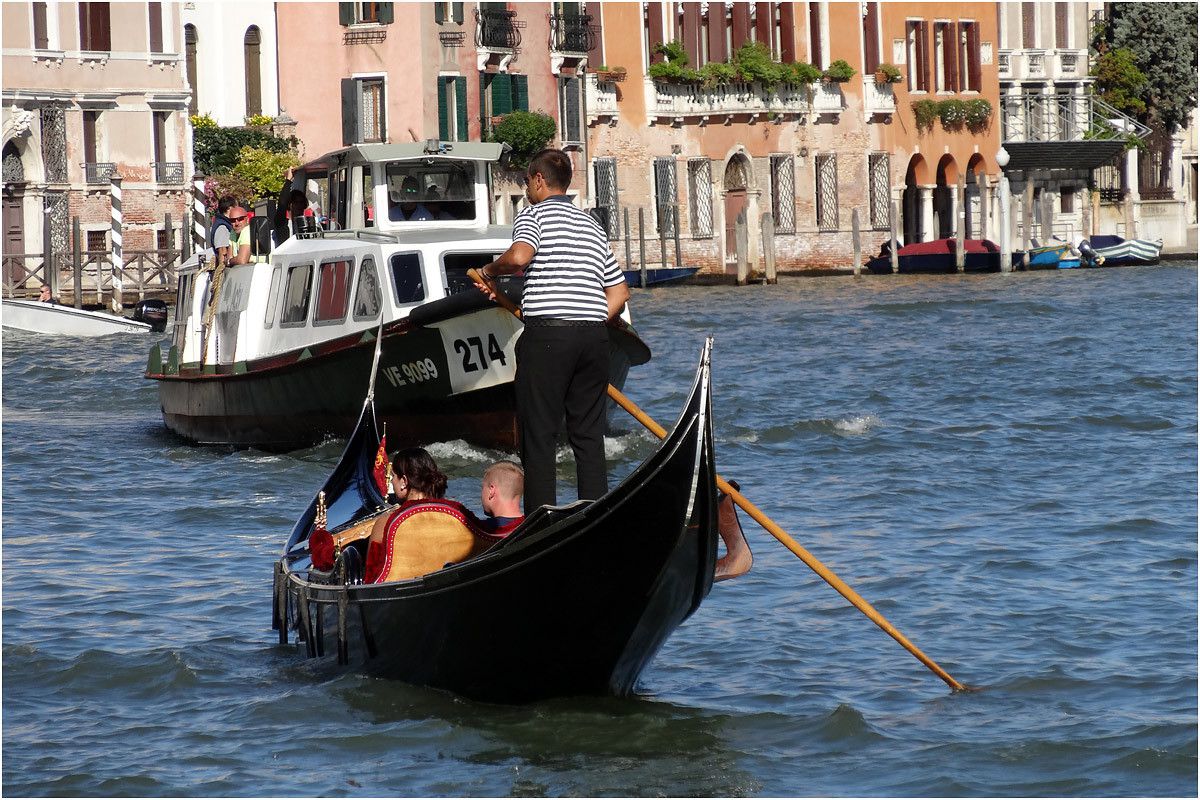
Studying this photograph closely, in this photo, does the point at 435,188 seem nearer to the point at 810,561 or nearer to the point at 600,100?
the point at 810,561

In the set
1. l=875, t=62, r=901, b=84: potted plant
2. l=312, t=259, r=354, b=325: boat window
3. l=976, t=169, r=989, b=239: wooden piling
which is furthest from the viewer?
l=976, t=169, r=989, b=239: wooden piling

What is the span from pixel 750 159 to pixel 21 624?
26.7 metres

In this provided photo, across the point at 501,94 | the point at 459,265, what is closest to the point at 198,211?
the point at 501,94

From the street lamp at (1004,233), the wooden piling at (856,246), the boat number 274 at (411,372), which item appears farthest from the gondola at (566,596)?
the street lamp at (1004,233)

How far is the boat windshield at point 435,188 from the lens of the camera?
12.7 meters

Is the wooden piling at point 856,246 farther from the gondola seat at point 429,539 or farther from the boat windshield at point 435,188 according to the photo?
the gondola seat at point 429,539

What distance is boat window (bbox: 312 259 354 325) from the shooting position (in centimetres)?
1180

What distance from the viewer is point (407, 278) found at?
38.1 feet

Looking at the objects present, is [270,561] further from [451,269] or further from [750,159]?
[750,159]

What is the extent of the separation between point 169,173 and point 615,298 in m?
22.9

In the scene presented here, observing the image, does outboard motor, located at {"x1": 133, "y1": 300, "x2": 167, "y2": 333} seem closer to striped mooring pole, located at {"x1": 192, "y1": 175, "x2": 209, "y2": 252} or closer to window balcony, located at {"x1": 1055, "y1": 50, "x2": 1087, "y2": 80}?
striped mooring pole, located at {"x1": 192, "y1": 175, "x2": 209, "y2": 252}

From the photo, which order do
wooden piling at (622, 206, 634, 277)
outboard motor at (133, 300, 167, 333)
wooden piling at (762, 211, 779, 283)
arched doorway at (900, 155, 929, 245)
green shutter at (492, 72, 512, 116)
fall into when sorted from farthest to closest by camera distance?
1. arched doorway at (900, 155, 929, 245)
2. wooden piling at (762, 211, 779, 283)
3. green shutter at (492, 72, 512, 116)
4. wooden piling at (622, 206, 634, 277)
5. outboard motor at (133, 300, 167, 333)

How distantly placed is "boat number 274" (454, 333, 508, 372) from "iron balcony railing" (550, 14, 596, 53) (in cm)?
1957

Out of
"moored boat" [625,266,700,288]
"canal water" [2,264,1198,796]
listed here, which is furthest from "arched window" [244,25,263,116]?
"canal water" [2,264,1198,796]
